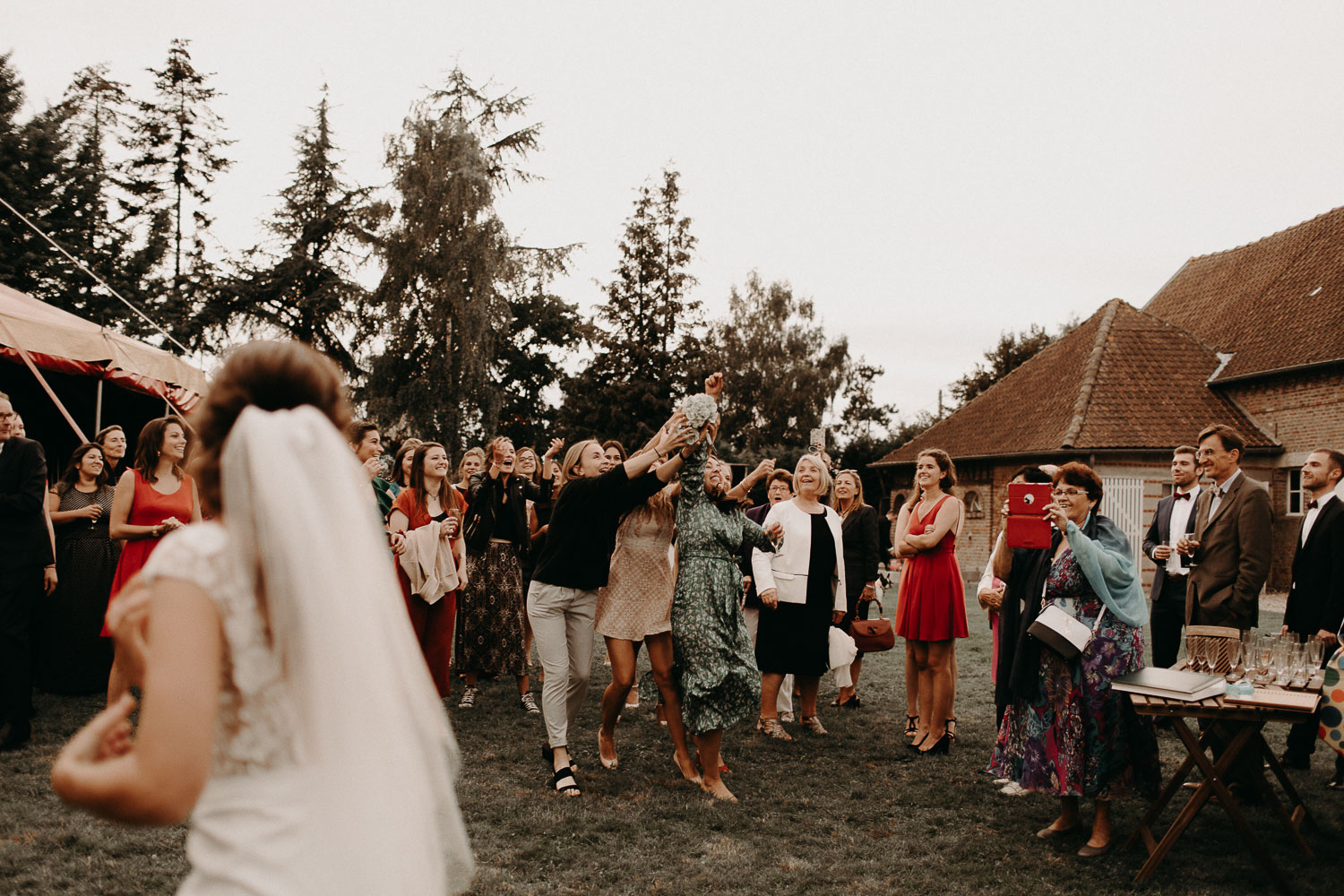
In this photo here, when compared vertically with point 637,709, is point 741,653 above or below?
above

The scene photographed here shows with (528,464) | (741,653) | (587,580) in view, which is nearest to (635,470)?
(587,580)

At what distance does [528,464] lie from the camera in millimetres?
8344

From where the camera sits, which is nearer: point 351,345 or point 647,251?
point 351,345

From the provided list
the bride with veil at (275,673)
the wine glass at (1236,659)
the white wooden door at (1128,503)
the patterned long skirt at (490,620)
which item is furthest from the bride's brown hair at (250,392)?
the white wooden door at (1128,503)

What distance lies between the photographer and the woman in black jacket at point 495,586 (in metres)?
8.12

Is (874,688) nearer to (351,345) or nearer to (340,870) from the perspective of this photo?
(340,870)

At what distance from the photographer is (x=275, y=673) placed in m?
1.49

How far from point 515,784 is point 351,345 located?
27837mm

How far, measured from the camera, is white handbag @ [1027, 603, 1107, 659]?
4664 millimetres

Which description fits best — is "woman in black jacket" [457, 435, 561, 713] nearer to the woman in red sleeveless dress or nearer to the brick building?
the woman in red sleeveless dress

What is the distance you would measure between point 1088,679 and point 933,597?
6.79ft

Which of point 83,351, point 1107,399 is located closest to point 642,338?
point 1107,399

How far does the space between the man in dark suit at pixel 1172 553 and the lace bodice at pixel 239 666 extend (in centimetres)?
719

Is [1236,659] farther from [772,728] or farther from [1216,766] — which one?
[772,728]
